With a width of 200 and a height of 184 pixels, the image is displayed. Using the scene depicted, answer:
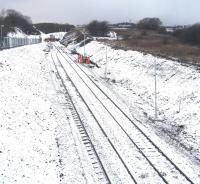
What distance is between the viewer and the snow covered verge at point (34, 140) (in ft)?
53.0

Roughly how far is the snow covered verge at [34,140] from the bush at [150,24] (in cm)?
11647

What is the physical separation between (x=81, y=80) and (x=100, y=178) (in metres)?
28.6

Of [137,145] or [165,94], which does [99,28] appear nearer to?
[165,94]

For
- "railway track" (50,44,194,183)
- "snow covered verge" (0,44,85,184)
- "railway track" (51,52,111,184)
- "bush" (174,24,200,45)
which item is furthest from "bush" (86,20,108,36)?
"railway track" (51,52,111,184)

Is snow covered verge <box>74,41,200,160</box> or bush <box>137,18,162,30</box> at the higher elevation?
bush <box>137,18,162,30</box>

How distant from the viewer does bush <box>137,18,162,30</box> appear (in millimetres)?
143000

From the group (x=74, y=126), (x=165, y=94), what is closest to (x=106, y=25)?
(x=165, y=94)

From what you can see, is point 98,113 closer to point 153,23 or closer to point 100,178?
point 100,178

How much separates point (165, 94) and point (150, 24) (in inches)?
4566

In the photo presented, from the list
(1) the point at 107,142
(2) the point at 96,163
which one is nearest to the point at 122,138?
(1) the point at 107,142

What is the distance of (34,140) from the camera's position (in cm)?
2006

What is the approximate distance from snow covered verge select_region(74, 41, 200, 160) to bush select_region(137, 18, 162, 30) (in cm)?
9444

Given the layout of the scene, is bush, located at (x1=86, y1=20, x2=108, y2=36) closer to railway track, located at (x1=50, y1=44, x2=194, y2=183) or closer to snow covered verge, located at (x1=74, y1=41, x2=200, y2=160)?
snow covered verge, located at (x1=74, y1=41, x2=200, y2=160)

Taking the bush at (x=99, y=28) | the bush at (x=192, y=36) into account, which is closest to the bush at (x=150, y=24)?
the bush at (x=99, y=28)
